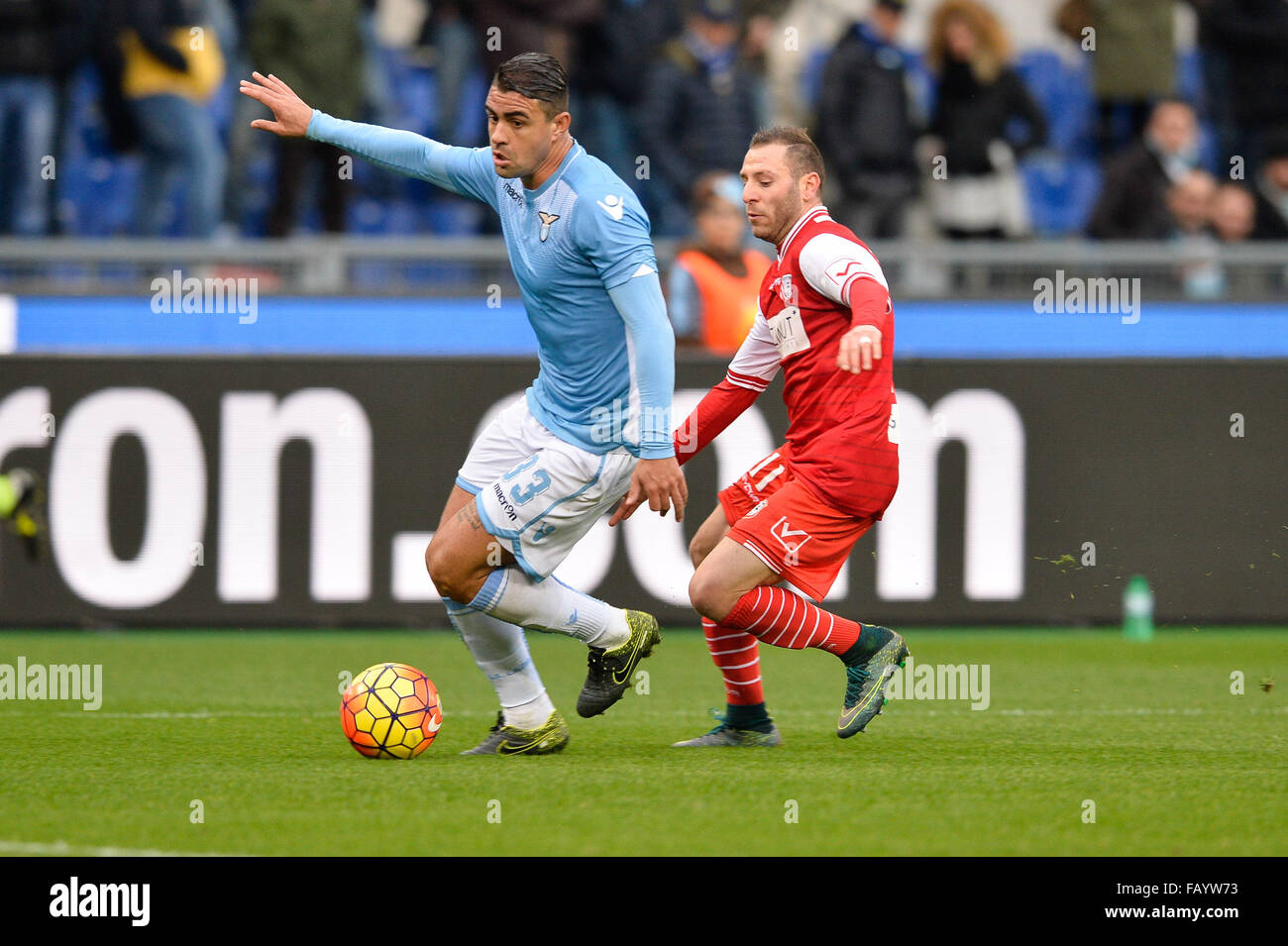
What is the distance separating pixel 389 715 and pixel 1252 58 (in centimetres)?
1002

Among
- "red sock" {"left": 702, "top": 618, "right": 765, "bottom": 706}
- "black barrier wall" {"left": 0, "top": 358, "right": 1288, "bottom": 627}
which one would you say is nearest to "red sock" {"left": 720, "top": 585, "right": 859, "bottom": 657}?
"red sock" {"left": 702, "top": 618, "right": 765, "bottom": 706}

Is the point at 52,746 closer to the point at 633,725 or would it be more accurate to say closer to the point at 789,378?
the point at 633,725

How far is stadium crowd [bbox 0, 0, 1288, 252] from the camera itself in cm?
1273

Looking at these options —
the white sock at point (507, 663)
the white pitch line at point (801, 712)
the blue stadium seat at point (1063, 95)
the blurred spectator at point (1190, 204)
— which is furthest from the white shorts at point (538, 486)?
the blue stadium seat at point (1063, 95)

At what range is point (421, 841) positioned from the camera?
4.98 metres

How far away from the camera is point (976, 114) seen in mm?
13320

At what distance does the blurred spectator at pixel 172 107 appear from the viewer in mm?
12383

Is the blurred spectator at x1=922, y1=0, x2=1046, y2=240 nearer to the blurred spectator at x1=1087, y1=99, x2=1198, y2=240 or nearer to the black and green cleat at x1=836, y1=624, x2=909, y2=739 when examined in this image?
the blurred spectator at x1=1087, y1=99, x2=1198, y2=240

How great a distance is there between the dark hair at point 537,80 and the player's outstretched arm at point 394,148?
1.17 ft

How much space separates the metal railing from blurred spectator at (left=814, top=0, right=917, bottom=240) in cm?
94

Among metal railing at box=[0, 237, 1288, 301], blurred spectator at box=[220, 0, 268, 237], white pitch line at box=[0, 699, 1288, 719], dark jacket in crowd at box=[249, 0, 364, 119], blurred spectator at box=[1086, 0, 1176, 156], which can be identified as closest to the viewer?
white pitch line at box=[0, 699, 1288, 719]

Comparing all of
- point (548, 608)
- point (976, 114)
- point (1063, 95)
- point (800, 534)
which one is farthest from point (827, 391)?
point (1063, 95)

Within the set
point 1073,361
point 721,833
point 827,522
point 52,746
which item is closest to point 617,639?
point 827,522

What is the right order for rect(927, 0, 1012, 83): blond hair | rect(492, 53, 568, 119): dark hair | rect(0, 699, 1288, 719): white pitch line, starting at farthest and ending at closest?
rect(927, 0, 1012, 83): blond hair → rect(0, 699, 1288, 719): white pitch line → rect(492, 53, 568, 119): dark hair
